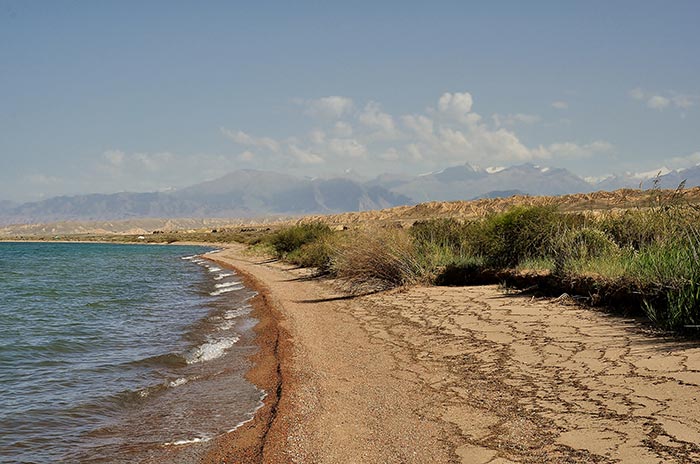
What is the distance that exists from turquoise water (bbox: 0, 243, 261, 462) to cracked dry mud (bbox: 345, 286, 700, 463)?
108 inches

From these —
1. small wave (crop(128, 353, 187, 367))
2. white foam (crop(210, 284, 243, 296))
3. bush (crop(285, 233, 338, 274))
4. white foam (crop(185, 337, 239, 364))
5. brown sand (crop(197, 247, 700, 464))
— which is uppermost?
bush (crop(285, 233, 338, 274))

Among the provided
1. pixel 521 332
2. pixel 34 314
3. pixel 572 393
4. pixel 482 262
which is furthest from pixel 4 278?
pixel 572 393

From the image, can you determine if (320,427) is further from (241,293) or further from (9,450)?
(241,293)

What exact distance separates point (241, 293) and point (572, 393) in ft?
54.1

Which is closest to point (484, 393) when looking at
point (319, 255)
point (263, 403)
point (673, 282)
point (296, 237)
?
point (263, 403)

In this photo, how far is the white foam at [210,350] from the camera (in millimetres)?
10617

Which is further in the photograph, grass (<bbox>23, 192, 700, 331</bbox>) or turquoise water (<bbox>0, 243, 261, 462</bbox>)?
grass (<bbox>23, 192, 700, 331</bbox>)

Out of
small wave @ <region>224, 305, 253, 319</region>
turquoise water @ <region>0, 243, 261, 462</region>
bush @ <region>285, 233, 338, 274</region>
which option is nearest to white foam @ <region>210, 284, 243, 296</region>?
turquoise water @ <region>0, 243, 261, 462</region>

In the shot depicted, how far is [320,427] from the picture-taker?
6.16m

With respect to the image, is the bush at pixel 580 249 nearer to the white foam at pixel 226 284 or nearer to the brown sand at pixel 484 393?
the brown sand at pixel 484 393

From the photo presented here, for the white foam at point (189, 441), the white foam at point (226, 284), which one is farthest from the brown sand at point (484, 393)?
the white foam at point (226, 284)

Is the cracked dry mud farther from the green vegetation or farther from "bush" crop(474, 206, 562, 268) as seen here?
"bush" crop(474, 206, 562, 268)

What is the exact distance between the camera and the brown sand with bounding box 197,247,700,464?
5.09m

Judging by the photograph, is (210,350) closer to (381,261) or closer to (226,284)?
(381,261)
